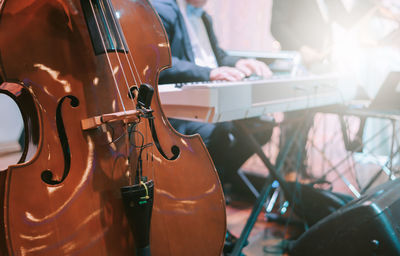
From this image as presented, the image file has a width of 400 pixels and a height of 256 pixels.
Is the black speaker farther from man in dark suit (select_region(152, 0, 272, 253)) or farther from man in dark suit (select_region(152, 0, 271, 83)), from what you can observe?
man in dark suit (select_region(152, 0, 271, 83))

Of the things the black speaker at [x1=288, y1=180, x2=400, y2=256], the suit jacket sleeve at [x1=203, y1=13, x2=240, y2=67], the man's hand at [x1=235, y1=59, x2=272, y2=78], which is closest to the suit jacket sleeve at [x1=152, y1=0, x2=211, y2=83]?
the man's hand at [x1=235, y1=59, x2=272, y2=78]

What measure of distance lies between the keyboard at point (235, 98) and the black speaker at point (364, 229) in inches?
14.9

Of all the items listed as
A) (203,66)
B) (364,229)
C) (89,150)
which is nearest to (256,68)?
(203,66)

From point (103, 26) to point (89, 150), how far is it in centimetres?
25

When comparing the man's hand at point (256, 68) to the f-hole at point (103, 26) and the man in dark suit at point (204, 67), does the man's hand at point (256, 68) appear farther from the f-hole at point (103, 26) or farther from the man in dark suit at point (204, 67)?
the f-hole at point (103, 26)

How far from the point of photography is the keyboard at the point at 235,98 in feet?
2.64

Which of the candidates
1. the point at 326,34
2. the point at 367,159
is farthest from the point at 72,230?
the point at 367,159

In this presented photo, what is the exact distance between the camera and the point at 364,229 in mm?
892

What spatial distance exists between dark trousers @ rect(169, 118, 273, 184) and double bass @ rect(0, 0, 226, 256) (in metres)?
0.55

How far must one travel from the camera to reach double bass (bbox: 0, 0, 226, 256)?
51cm

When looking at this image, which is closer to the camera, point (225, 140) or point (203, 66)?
point (203, 66)

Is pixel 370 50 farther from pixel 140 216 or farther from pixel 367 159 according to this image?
pixel 140 216

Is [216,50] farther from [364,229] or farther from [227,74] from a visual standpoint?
[364,229]

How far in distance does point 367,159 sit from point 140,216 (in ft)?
9.24
